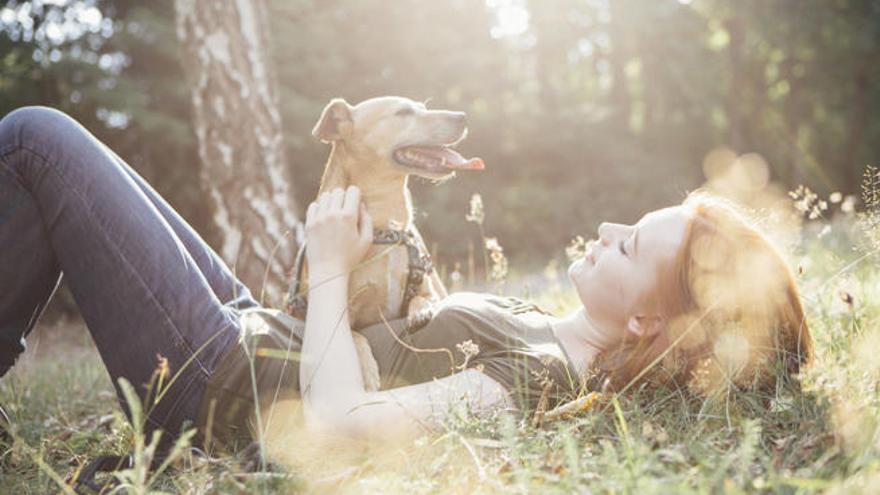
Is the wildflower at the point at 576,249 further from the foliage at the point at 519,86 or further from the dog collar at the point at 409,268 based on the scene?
the foliage at the point at 519,86

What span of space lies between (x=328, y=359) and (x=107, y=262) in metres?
0.78

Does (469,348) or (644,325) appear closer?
(469,348)

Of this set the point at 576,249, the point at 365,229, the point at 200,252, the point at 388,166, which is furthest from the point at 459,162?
the point at 200,252

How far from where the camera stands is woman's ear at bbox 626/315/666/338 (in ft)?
8.07

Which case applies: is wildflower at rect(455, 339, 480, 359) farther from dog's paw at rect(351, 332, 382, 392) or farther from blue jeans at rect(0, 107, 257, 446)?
blue jeans at rect(0, 107, 257, 446)

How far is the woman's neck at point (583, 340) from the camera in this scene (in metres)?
2.49

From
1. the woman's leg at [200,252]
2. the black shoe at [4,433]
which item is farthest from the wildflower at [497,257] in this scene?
the black shoe at [4,433]

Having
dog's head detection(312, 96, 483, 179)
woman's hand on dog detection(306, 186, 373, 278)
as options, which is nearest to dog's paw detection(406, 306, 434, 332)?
woman's hand on dog detection(306, 186, 373, 278)

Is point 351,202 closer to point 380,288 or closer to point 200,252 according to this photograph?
point 380,288

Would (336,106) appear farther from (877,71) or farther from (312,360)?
(877,71)

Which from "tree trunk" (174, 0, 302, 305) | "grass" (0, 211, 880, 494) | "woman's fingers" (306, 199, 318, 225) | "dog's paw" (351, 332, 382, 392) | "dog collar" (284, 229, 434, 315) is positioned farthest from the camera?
"tree trunk" (174, 0, 302, 305)

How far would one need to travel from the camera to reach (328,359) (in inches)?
89.9

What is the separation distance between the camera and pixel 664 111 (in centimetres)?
1903

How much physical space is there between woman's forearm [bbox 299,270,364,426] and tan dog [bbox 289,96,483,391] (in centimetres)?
67
